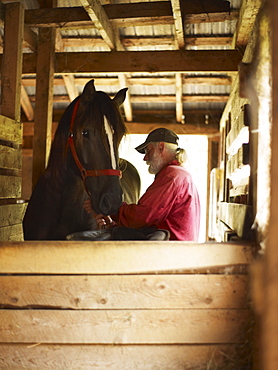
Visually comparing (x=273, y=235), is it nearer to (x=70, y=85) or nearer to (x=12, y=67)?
(x=12, y=67)

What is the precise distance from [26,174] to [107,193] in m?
8.50

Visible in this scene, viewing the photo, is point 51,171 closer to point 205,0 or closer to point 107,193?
point 107,193

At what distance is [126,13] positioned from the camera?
4652mm

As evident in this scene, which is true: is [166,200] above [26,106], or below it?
below

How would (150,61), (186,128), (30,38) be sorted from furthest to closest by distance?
(186,128), (150,61), (30,38)

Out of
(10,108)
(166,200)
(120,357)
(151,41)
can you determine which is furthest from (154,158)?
(151,41)

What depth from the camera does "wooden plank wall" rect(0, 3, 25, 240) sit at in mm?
3730

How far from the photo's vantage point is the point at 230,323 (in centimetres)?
204

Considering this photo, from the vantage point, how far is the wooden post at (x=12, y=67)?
381 centimetres

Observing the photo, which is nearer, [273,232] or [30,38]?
[273,232]

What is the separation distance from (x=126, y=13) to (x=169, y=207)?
8.70ft

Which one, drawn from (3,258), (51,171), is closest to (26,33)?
(51,171)

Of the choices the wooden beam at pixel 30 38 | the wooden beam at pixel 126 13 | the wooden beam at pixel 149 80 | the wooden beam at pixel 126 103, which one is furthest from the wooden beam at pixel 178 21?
the wooden beam at pixel 126 103

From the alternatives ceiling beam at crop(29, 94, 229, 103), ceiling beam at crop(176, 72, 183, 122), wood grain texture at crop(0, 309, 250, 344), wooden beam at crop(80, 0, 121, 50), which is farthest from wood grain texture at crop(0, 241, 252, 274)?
ceiling beam at crop(29, 94, 229, 103)
